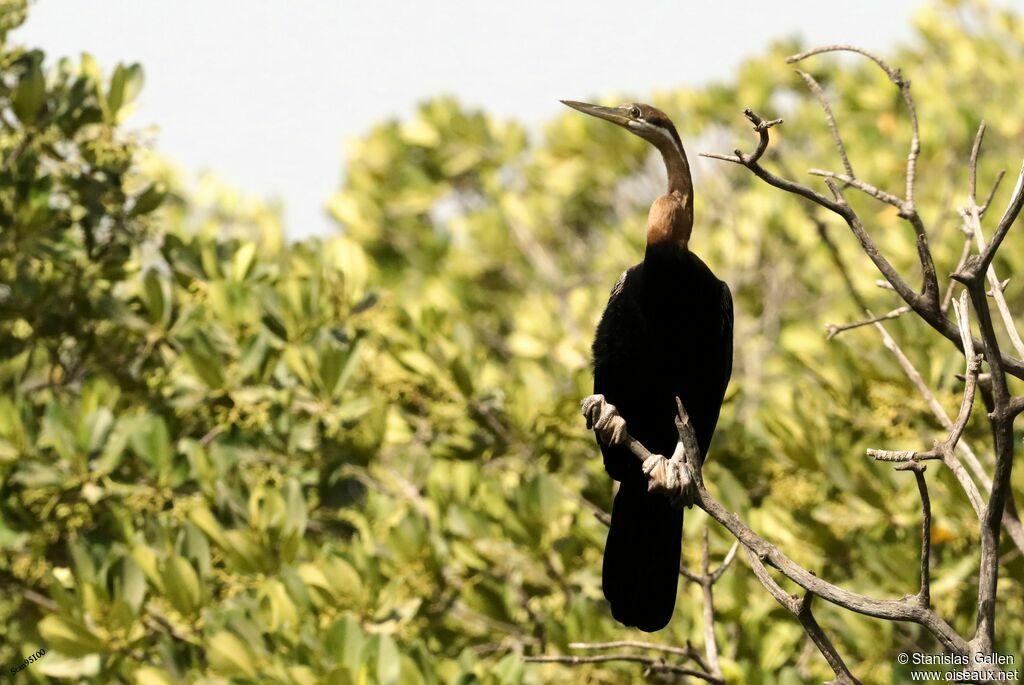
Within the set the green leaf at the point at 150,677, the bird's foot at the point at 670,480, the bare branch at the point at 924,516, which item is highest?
the bird's foot at the point at 670,480

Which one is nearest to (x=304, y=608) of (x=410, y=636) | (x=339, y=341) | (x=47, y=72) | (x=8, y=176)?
(x=410, y=636)

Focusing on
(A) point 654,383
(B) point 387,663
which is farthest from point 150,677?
(A) point 654,383

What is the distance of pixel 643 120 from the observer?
3.10 metres

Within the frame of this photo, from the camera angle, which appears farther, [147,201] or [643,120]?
[147,201]

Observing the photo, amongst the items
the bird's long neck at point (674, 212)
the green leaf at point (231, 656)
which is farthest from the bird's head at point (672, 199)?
the green leaf at point (231, 656)

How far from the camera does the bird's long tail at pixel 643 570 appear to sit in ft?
8.97

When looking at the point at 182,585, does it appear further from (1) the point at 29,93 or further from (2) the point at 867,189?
(2) the point at 867,189

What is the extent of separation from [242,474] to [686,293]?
1.82 meters

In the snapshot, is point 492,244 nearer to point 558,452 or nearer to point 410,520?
point 558,452

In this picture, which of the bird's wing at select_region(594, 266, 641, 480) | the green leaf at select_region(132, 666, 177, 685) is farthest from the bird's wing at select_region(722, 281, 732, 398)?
the green leaf at select_region(132, 666, 177, 685)

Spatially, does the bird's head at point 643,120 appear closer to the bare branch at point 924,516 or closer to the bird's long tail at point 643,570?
the bird's long tail at point 643,570

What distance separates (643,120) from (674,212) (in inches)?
18.0

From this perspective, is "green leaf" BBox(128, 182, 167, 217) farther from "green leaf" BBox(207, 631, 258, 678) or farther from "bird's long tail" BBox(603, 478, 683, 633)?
"bird's long tail" BBox(603, 478, 683, 633)

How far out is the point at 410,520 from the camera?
3848mm
